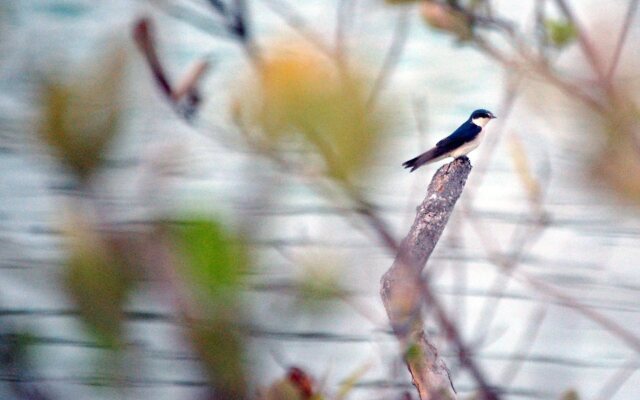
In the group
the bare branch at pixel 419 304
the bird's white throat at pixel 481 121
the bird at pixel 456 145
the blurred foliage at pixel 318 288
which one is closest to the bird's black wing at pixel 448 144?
the bird at pixel 456 145

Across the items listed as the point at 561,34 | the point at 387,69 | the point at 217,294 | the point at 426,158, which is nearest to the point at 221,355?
the point at 217,294

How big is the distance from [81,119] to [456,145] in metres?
1.10

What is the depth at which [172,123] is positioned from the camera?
0.96 metres

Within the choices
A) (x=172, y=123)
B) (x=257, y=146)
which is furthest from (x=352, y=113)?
(x=172, y=123)

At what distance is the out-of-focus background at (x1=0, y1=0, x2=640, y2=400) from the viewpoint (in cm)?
67

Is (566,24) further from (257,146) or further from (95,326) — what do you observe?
(95,326)

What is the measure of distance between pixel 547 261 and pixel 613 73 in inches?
63.5

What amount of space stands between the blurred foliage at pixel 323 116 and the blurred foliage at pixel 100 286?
0.20 metres

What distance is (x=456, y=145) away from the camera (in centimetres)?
174

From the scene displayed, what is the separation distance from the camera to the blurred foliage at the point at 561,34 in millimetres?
1041

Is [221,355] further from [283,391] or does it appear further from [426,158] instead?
[426,158]

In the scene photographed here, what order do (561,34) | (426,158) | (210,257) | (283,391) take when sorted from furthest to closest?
1. (426,158)
2. (561,34)
3. (283,391)
4. (210,257)

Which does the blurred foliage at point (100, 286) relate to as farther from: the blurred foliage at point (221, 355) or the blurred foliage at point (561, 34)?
the blurred foliage at point (561, 34)

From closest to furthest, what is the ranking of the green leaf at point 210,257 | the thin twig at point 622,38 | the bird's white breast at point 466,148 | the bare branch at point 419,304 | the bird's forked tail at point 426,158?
the green leaf at point 210,257, the bare branch at point 419,304, the thin twig at point 622,38, the bird's forked tail at point 426,158, the bird's white breast at point 466,148
